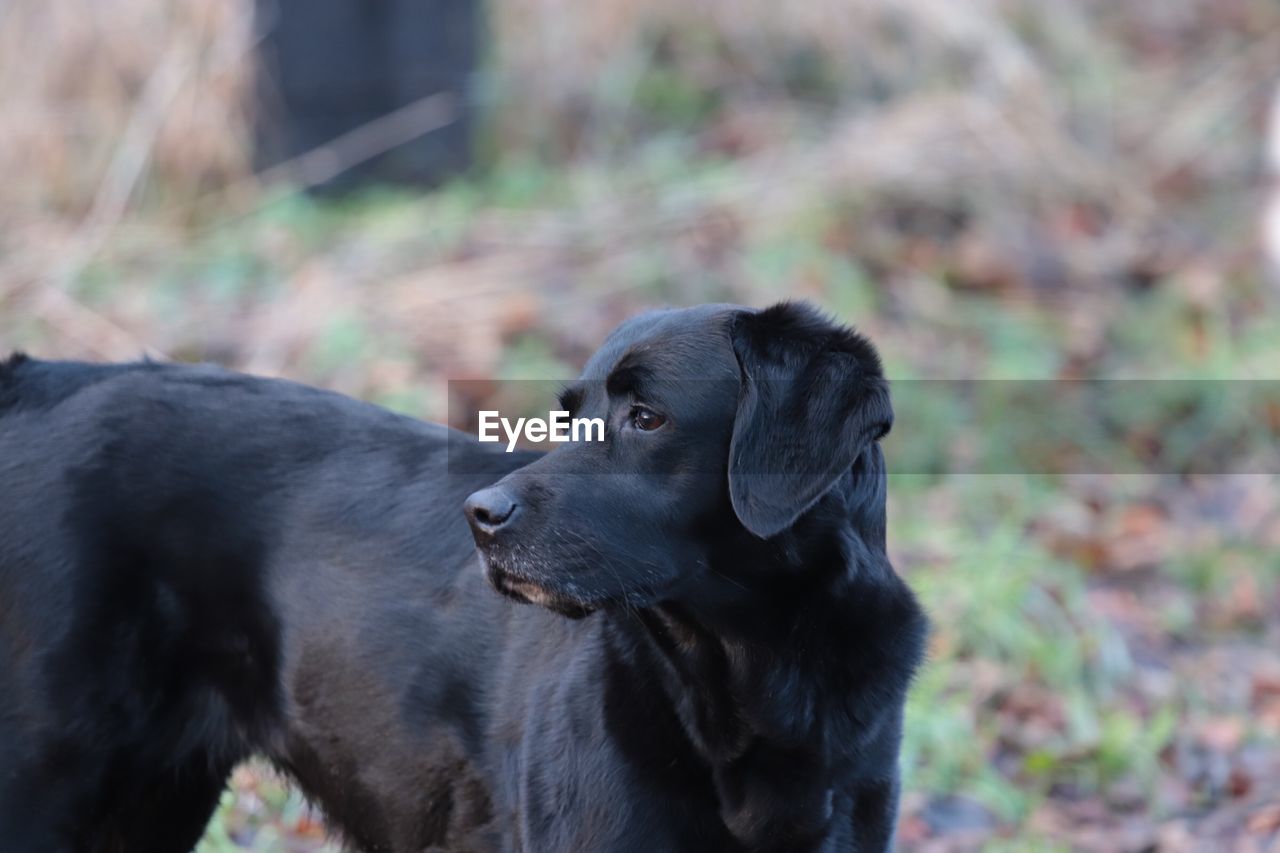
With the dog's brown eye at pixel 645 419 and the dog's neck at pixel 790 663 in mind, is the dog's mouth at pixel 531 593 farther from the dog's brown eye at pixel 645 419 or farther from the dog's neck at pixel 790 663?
the dog's brown eye at pixel 645 419

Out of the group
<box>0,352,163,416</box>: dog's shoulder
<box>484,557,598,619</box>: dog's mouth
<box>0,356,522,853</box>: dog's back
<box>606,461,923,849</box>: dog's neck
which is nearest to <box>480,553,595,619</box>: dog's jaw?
<box>484,557,598,619</box>: dog's mouth

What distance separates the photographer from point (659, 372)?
2971mm

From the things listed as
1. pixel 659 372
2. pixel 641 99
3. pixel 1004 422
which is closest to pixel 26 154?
pixel 641 99

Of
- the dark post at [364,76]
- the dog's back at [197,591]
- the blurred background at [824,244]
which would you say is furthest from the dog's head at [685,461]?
the dark post at [364,76]

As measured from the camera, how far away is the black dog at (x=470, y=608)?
2887mm

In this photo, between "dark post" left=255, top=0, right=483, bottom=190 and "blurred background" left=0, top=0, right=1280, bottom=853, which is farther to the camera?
"dark post" left=255, top=0, right=483, bottom=190

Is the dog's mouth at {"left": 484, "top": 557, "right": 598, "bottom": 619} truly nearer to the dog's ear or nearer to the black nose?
the black nose

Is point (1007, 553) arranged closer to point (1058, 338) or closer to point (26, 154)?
point (1058, 338)

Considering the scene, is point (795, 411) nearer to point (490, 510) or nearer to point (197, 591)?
point (490, 510)

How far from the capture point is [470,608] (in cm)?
322

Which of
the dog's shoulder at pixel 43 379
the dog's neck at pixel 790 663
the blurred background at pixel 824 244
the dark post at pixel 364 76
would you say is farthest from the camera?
the dark post at pixel 364 76

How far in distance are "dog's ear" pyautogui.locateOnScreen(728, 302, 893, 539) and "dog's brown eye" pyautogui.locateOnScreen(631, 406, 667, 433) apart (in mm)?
144

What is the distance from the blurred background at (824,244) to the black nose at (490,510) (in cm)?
188

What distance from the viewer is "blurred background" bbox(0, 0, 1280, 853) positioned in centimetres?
550
